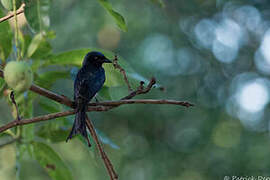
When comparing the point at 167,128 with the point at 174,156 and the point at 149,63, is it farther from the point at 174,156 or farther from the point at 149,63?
the point at 149,63

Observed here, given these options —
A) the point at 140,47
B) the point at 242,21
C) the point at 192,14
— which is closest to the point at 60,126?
the point at 140,47

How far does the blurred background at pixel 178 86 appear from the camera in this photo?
757 cm

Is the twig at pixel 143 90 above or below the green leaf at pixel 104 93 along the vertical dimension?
below

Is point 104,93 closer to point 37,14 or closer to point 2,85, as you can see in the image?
point 2,85

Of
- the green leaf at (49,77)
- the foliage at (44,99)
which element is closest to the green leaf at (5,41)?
the foliage at (44,99)

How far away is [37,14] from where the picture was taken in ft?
4.40

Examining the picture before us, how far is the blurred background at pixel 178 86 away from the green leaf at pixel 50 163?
508 cm

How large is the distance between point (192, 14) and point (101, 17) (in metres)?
1.92

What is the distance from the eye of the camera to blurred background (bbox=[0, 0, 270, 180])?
7.57m

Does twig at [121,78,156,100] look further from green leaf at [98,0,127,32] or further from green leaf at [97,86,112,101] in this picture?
green leaf at [97,86,112,101]

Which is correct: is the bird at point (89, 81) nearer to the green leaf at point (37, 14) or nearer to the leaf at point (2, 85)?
the leaf at point (2, 85)

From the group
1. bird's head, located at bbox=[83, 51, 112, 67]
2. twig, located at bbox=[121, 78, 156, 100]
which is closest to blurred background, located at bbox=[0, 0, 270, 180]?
bird's head, located at bbox=[83, 51, 112, 67]

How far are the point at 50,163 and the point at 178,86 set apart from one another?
19.3ft

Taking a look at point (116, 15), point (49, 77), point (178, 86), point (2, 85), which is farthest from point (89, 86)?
point (178, 86)
